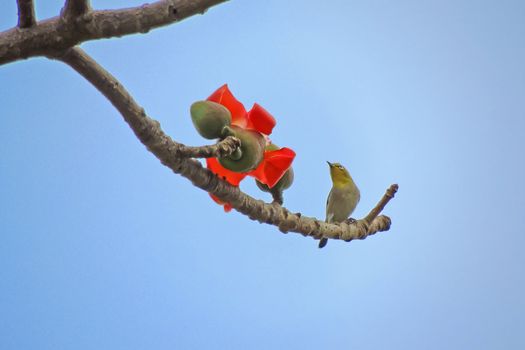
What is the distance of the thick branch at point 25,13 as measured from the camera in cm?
95

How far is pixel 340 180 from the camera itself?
3.83 meters

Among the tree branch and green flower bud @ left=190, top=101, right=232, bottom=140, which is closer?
the tree branch

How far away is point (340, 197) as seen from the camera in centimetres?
356

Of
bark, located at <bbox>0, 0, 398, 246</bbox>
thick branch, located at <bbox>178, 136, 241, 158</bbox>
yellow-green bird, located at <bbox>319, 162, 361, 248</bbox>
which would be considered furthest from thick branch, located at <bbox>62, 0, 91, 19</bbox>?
yellow-green bird, located at <bbox>319, 162, 361, 248</bbox>

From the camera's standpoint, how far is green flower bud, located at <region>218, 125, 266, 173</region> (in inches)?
53.1

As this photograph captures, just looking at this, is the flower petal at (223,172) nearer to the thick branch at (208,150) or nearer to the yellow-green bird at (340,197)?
the thick branch at (208,150)

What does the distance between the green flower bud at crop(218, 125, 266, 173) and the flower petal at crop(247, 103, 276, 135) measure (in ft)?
0.12

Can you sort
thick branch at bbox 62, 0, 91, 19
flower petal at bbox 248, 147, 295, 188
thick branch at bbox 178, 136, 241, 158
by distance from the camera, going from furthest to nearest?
1. flower petal at bbox 248, 147, 295, 188
2. thick branch at bbox 178, 136, 241, 158
3. thick branch at bbox 62, 0, 91, 19

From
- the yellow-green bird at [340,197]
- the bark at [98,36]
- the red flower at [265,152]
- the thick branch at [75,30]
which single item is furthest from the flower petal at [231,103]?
the yellow-green bird at [340,197]

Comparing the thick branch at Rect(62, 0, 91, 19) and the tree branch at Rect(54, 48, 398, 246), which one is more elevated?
the thick branch at Rect(62, 0, 91, 19)

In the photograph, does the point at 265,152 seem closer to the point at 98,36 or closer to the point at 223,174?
the point at 223,174

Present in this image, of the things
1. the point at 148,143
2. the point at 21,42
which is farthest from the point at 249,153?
the point at 21,42

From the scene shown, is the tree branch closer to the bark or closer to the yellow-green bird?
the bark

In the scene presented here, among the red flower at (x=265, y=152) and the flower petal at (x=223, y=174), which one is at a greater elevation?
the red flower at (x=265, y=152)
